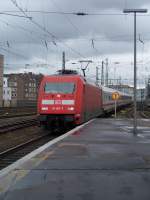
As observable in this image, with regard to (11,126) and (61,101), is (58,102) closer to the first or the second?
(61,101)

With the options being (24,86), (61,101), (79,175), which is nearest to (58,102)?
(61,101)

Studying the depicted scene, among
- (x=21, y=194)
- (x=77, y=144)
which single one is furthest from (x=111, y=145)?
(x=21, y=194)

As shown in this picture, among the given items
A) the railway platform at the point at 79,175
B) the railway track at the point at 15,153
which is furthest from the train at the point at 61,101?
the railway platform at the point at 79,175

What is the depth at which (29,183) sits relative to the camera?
832 cm

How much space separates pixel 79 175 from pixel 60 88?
630 inches

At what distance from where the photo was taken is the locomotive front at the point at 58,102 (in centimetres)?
2420

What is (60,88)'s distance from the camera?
2483 cm

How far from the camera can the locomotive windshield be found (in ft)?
81.0

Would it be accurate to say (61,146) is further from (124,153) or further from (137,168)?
(137,168)

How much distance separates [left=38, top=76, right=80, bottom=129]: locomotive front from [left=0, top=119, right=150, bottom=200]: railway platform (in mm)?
11044

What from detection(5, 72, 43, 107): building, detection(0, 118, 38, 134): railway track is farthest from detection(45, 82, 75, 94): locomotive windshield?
detection(5, 72, 43, 107): building

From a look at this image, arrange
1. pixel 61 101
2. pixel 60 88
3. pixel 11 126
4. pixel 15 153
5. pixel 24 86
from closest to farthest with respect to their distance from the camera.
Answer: pixel 15 153
pixel 61 101
pixel 60 88
pixel 11 126
pixel 24 86

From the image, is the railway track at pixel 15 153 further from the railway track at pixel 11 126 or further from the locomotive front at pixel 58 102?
the railway track at pixel 11 126

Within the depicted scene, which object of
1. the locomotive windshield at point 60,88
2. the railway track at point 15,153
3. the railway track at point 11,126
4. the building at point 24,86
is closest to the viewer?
the railway track at point 15,153
